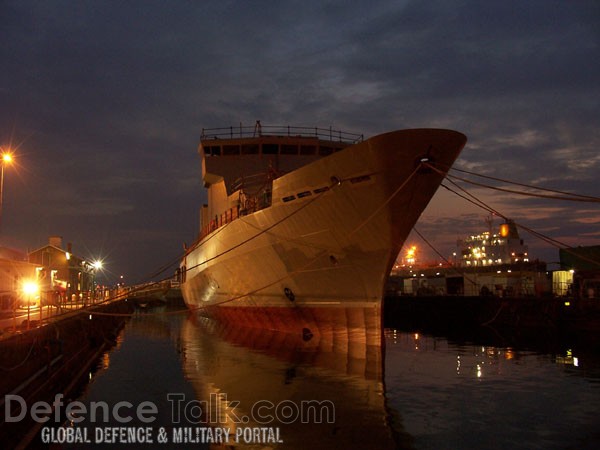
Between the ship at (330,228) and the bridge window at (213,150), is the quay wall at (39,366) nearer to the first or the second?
the ship at (330,228)

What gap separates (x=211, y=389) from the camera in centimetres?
1298

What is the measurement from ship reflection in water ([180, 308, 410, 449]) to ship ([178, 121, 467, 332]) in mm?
510

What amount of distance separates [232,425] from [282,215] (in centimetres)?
944

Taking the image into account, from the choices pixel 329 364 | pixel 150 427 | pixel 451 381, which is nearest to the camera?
pixel 150 427

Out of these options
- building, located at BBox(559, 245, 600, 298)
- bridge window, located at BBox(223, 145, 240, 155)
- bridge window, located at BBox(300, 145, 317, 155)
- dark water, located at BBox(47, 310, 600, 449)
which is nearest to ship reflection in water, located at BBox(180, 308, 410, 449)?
dark water, located at BBox(47, 310, 600, 449)

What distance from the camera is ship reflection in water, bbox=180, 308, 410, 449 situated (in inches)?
370

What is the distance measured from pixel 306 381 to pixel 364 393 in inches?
71.9

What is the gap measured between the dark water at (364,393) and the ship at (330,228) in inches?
60.1

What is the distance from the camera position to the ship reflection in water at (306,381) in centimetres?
941

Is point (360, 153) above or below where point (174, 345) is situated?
above

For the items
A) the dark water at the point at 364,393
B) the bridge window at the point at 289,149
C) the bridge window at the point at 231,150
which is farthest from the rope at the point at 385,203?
the bridge window at the point at 231,150

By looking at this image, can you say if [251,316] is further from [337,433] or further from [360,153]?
[337,433]

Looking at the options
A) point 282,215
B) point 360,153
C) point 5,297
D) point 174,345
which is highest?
point 360,153

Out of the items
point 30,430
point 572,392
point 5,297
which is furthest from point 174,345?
point 572,392
